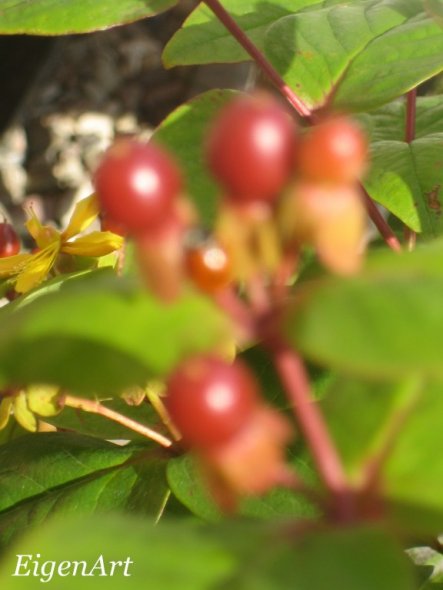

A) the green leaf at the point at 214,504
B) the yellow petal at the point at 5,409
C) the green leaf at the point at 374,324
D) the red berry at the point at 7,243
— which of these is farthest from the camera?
the red berry at the point at 7,243

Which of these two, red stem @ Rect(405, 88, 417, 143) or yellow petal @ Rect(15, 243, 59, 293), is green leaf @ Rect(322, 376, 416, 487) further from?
red stem @ Rect(405, 88, 417, 143)

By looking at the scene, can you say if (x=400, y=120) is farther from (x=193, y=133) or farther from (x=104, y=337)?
(x=104, y=337)

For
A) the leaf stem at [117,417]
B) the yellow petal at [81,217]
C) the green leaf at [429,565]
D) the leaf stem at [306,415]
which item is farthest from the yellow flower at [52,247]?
the leaf stem at [306,415]

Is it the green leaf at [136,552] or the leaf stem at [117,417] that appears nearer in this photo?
the green leaf at [136,552]

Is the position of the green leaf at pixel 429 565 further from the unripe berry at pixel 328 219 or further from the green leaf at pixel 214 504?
the unripe berry at pixel 328 219

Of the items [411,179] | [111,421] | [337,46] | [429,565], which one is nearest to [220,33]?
[337,46]

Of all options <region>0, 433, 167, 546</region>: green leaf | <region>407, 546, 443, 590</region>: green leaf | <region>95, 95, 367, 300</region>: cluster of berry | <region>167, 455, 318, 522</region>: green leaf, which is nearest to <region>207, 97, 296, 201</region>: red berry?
<region>95, 95, 367, 300</region>: cluster of berry

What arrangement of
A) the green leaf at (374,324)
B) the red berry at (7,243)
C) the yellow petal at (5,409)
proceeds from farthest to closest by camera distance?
the red berry at (7,243), the yellow petal at (5,409), the green leaf at (374,324)

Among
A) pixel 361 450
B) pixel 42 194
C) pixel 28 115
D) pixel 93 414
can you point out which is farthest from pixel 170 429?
pixel 28 115
